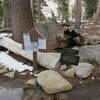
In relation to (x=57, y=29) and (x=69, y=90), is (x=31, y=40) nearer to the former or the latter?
(x=69, y=90)

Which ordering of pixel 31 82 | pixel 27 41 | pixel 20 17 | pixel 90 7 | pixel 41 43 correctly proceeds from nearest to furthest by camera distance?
pixel 31 82 < pixel 41 43 < pixel 27 41 < pixel 20 17 < pixel 90 7

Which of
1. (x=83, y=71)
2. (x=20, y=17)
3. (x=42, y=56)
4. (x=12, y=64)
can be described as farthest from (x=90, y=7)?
(x=83, y=71)

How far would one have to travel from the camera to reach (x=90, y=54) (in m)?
4.40

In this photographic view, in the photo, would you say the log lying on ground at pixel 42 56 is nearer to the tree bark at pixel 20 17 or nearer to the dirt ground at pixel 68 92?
the tree bark at pixel 20 17

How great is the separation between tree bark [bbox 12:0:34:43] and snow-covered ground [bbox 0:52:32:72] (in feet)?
2.14

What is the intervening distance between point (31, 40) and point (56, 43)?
1463 mm

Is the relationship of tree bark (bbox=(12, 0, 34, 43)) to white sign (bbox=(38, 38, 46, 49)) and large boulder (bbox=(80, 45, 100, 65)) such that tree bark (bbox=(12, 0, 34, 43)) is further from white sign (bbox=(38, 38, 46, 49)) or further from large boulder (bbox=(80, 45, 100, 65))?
large boulder (bbox=(80, 45, 100, 65))

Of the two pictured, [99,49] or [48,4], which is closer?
[99,49]

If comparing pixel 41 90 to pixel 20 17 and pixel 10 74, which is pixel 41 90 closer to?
pixel 10 74

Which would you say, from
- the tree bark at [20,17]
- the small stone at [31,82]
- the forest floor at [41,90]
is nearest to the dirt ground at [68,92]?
the forest floor at [41,90]

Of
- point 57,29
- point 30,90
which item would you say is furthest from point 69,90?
point 57,29

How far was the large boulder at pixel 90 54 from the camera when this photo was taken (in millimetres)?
4289

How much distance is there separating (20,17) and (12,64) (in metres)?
1.49

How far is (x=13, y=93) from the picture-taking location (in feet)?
10.2
